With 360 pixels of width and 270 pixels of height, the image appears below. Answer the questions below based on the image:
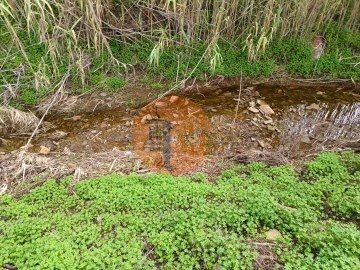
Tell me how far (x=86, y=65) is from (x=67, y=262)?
2990 millimetres

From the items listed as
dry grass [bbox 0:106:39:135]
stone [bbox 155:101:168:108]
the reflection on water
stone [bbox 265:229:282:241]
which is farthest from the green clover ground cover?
stone [bbox 155:101:168:108]

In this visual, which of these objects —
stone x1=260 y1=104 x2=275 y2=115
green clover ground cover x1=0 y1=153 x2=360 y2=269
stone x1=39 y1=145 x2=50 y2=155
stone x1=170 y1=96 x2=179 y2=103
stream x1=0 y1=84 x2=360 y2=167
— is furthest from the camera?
stone x1=170 y1=96 x2=179 y2=103

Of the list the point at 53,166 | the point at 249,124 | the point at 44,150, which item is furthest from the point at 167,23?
the point at 53,166

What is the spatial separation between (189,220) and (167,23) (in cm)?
317

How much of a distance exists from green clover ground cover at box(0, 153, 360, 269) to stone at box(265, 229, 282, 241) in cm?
4

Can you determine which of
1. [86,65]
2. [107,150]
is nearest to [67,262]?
[107,150]

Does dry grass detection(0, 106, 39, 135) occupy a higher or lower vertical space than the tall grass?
lower

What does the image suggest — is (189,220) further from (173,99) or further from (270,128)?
(173,99)

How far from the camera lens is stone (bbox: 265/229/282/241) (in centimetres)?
256

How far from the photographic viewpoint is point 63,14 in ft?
12.6

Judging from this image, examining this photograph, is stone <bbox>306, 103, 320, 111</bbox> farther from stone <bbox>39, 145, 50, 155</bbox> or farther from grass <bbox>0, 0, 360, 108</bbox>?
stone <bbox>39, 145, 50, 155</bbox>

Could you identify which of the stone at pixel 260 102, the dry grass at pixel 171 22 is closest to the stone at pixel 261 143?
the stone at pixel 260 102

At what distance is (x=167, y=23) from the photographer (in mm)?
4508

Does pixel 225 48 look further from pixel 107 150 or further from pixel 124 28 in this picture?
pixel 107 150
